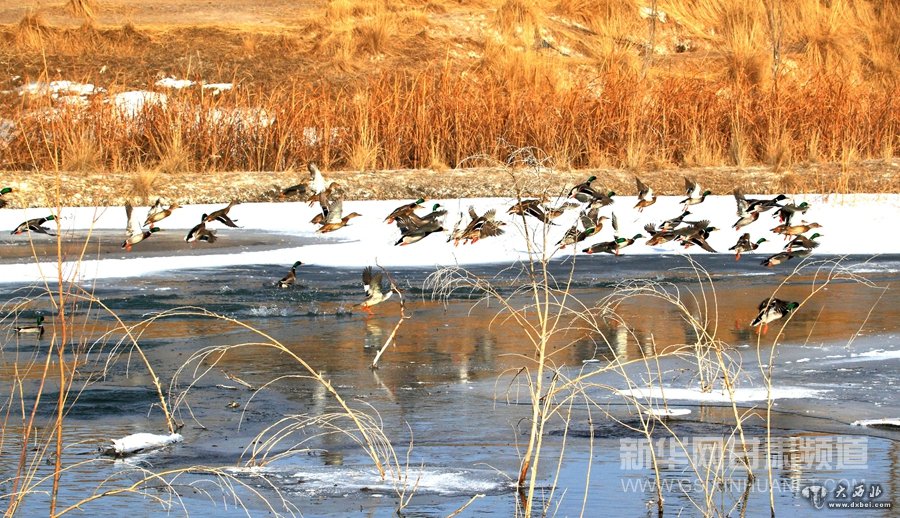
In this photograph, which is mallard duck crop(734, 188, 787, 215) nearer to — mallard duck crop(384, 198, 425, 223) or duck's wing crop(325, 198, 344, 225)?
mallard duck crop(384, 198, 425, 223)

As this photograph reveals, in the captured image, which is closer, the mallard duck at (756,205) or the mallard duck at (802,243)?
the mallard duck at (802,243)

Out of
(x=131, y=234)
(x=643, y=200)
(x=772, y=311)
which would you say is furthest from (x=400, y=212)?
(x=772, y=311)

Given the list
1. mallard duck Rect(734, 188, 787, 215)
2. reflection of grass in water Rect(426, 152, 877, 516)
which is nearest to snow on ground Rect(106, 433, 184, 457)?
reflection of grass in water Rect(426, 152, 877, 516)

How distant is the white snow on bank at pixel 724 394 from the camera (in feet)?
→ 22.9

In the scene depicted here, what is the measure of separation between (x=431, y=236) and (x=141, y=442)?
28.8 ft

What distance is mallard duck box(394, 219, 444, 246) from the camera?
1367cm

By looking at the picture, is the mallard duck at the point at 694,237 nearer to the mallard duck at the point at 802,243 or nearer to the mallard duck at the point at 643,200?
the mallard duck at the point at 802,243

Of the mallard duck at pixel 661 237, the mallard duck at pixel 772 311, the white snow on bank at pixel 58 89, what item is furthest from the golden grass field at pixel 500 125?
the mallard duck at pixel 772 311

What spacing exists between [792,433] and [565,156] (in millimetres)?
13342

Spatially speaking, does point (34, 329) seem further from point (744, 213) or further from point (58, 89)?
point (58, 89)

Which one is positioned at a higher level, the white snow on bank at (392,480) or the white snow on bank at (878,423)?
the white snow on bank at (878,423)

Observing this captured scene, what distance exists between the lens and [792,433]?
6301mm

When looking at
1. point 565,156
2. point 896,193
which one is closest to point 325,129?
point 565,156

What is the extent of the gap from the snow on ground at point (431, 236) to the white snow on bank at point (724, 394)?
14.5 ft
